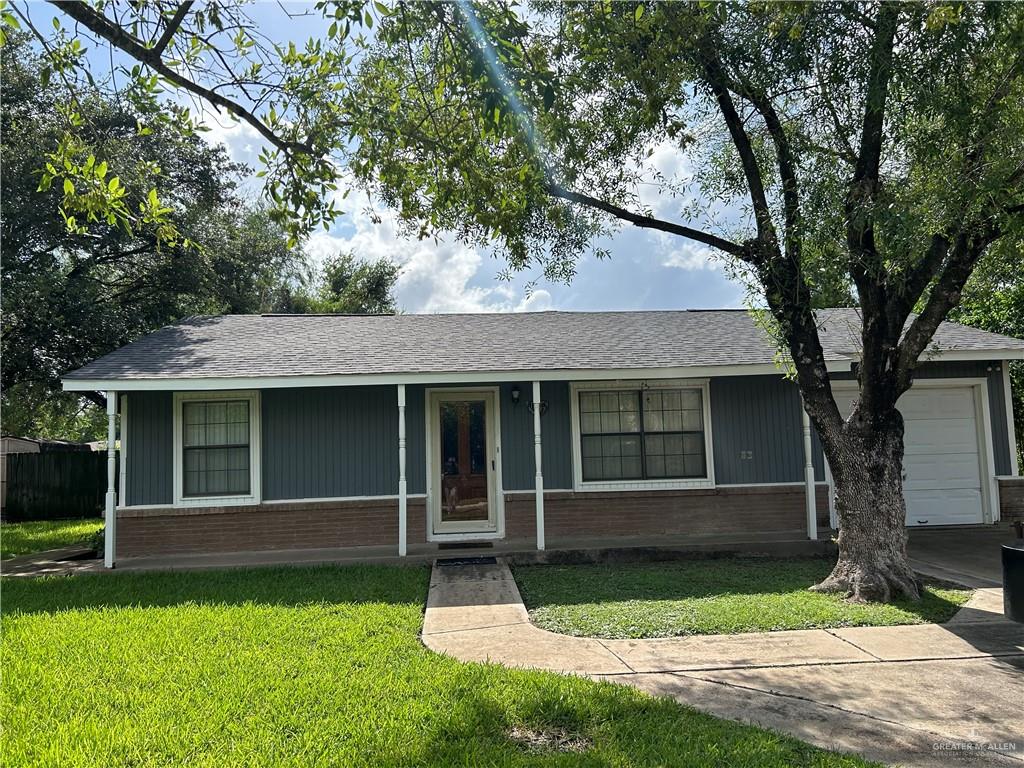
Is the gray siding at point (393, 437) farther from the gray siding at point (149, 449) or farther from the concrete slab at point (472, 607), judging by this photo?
the concrete slab at point (472, 607)

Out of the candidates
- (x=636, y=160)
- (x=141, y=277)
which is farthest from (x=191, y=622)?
(x=141, y=277)

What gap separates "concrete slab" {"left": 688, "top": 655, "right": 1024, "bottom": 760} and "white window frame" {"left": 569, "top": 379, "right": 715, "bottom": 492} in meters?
5.46

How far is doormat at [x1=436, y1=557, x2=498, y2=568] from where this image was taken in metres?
8.83

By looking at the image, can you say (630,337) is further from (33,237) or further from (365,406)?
(33,237)

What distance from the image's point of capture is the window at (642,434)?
34.3 feet

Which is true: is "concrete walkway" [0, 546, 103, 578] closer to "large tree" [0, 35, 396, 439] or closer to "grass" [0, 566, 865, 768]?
"grass" [0, 566, 865, 768]

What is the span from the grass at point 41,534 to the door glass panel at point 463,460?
719cm

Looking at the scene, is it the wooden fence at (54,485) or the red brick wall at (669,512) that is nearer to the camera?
the red brick wall at (669,512)

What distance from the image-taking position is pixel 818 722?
154 inches

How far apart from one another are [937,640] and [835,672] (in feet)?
4.47

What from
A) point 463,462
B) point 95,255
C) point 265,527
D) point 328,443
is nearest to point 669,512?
point 463,462

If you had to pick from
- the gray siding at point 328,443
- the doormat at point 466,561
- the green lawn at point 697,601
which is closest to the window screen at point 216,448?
the gray siding at point 328,443

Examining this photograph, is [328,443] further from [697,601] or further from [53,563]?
[697,601]

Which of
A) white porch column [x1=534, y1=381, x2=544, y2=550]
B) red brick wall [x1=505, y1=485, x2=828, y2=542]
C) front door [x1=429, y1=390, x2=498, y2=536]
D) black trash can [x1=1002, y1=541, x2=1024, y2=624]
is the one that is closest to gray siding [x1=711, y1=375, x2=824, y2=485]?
red brick wall [x1=505, y1=485, x2=828, y2=542]
